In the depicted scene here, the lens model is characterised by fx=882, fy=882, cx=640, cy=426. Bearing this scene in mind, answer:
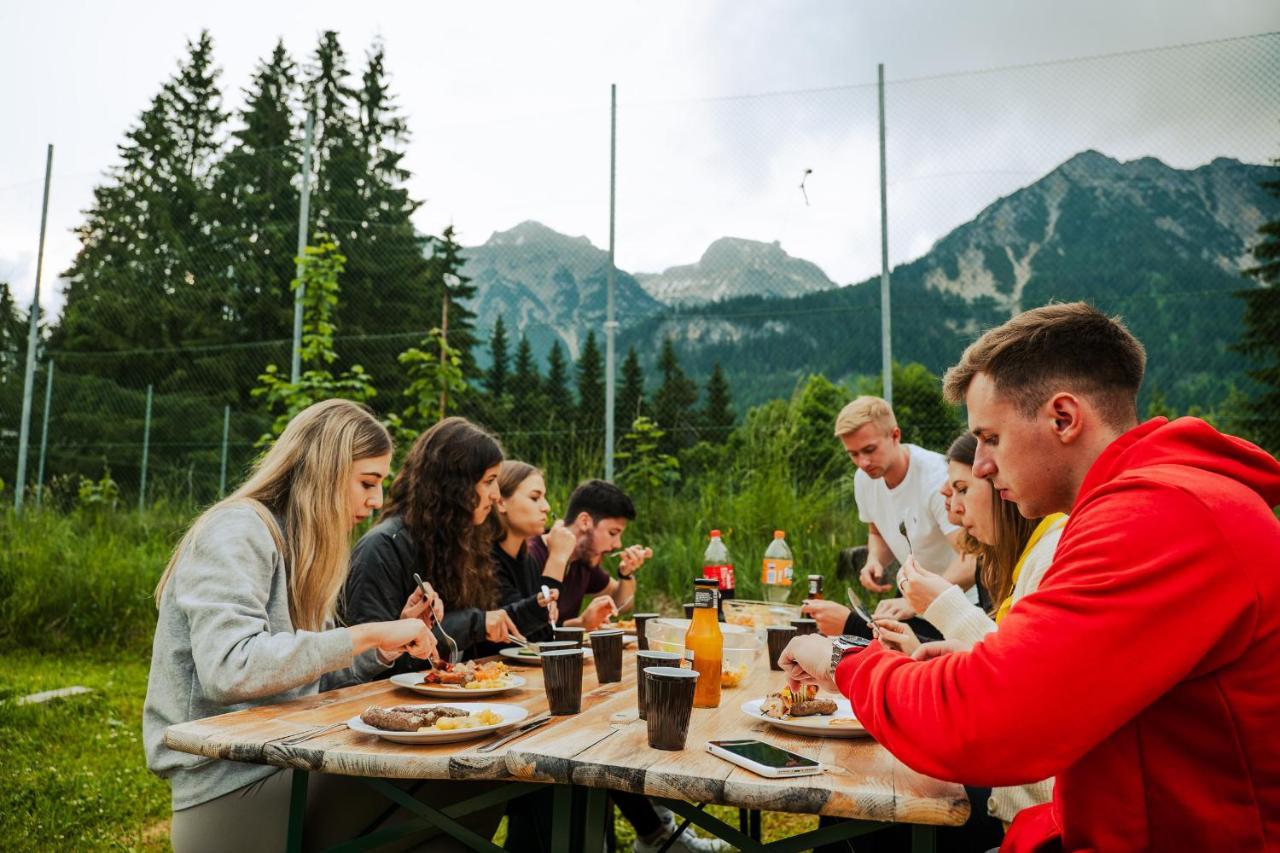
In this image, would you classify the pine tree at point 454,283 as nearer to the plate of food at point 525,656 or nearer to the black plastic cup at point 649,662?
the plate of food at point 525,656

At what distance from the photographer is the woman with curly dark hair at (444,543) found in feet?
8.93

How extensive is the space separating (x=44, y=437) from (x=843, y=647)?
918cm

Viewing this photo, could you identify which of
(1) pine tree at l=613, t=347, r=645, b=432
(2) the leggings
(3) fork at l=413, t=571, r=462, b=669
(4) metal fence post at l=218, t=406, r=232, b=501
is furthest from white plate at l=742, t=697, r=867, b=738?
(4) metal fence post at l=218, t=406, r=232, b=501

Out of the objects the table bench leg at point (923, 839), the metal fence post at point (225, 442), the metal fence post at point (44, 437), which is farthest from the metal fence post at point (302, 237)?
the table bench leg at point (923, 839)

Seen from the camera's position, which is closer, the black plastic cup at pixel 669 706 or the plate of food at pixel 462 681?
the black plastic cup at pixel 669 706

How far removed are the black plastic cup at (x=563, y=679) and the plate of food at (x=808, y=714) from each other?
374 millimetres

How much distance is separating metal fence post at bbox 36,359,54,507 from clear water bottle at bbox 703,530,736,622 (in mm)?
6265

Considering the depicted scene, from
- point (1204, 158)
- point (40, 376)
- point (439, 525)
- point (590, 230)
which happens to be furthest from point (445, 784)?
point (40, 376)

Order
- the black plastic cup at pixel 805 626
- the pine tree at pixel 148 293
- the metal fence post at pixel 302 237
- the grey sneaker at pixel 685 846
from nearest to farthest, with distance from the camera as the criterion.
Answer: the black plastic cup at pixel 805 626 < the grey sneaker at pixel 685 846 < the metal fence post at pixel 302 237 < the pine tree at pixel 148 293

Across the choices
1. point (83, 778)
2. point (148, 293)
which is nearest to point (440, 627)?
point (83, 778)

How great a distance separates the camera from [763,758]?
148cm

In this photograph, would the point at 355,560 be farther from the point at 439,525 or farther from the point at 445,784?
the point at 445,784

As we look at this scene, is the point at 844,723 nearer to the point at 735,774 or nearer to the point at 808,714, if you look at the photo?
the point at 808,714

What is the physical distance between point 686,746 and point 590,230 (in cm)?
574
